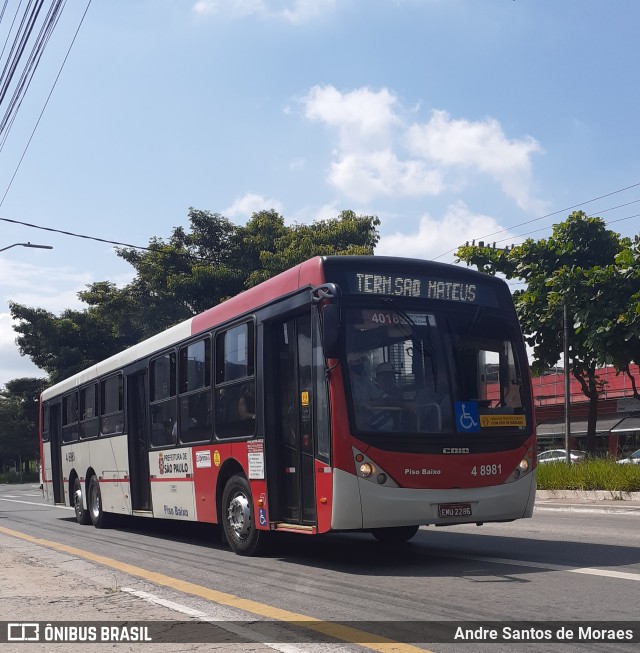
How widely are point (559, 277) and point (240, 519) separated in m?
19.4

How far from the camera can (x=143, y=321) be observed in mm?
41969

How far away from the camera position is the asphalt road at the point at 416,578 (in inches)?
255

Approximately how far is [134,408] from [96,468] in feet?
9.57

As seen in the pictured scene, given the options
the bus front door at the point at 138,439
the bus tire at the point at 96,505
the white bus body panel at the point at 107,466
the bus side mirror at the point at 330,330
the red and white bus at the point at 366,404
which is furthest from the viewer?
the bus tire at the point at 96,505

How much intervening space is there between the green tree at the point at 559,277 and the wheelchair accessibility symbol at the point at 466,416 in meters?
18.3

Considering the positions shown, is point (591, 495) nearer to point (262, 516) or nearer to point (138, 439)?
point (138, 439)

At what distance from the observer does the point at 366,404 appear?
358 inches

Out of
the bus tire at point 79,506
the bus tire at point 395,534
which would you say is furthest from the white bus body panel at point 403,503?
the bus tire at point 79,506

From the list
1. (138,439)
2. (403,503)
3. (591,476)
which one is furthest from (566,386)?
(403,503)

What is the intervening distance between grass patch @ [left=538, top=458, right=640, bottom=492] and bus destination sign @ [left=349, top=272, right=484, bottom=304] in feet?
37.0

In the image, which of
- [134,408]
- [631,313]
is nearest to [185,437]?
[134,408]

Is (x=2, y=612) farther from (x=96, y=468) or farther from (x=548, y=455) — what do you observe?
(x=548, y=455)

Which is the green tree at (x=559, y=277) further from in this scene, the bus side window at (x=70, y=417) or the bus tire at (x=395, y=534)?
the bus tire at (x=395, y=534)

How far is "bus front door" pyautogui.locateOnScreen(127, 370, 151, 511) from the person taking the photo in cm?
1495
